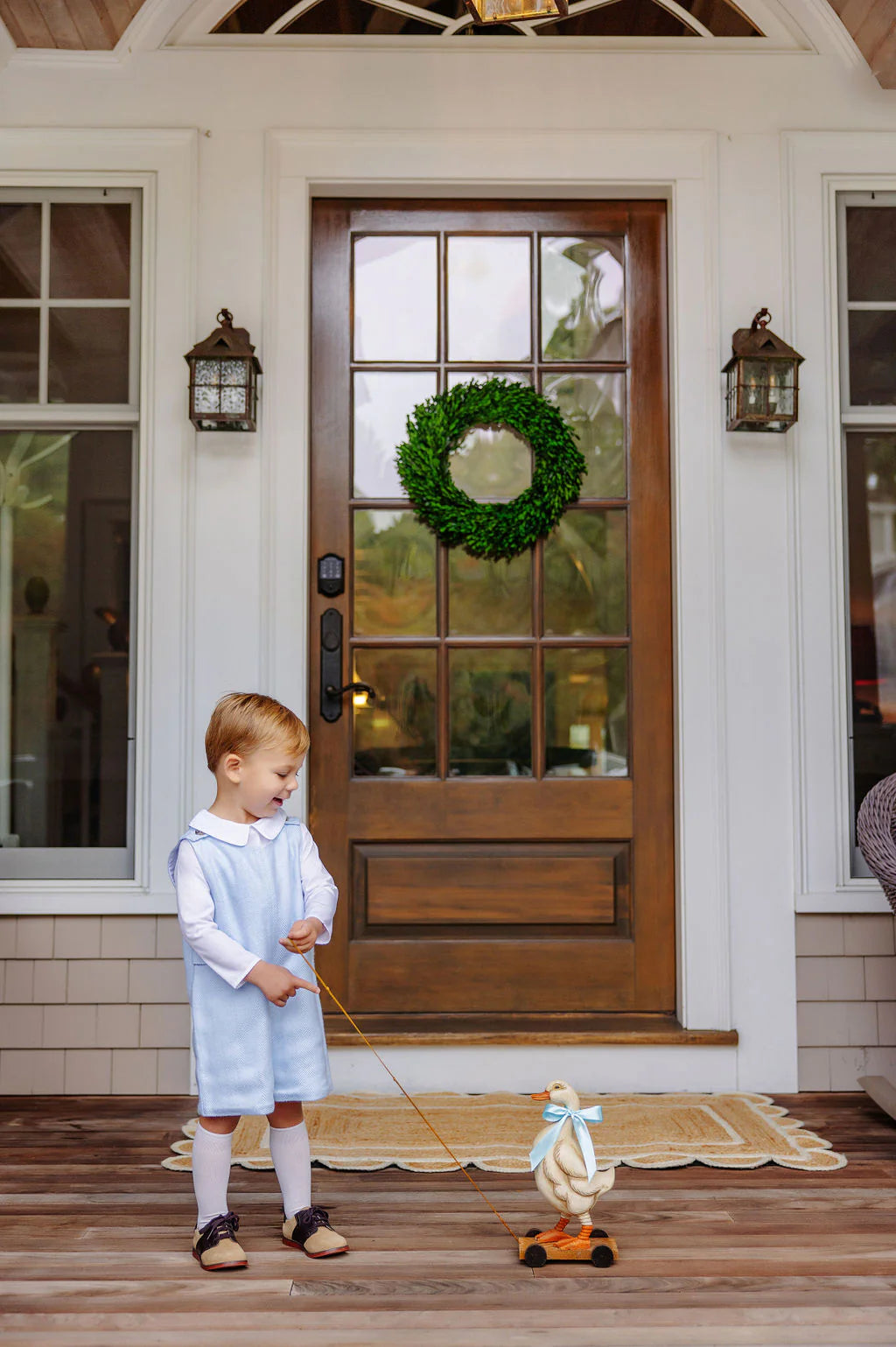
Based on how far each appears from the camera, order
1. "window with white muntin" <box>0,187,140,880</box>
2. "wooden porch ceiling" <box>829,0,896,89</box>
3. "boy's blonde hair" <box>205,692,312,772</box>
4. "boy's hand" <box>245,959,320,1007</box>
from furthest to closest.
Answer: "window with white muntin" <box>0,187,140,880</box> < "wooden porch ceiling" <box>829,0,896,89</box> < "boy's blonde hair" <box>205,692,312,772</box> < "boy's hand" <box>245,959,320,1007</box>

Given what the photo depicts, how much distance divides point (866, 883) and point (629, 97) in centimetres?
236

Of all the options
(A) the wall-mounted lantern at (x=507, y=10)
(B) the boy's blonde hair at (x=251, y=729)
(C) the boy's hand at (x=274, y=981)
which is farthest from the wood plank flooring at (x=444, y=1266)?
(A) the wall-mounted lantern at (x=507, y=10)

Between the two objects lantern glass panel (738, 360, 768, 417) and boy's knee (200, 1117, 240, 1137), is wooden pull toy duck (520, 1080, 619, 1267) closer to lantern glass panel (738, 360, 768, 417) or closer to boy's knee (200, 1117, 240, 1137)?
boy's knee (200, 1117, 240, 1137)

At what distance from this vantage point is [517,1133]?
2.63 metres

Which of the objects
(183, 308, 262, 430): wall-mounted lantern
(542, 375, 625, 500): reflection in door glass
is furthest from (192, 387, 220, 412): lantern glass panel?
(542, 375, 625, 500): reflection in door glass

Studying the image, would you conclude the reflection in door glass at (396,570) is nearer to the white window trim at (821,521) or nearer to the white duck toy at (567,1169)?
the white window trim at (821,521)

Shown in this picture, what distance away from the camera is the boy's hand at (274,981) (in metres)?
1.88

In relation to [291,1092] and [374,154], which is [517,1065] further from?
[374,154]

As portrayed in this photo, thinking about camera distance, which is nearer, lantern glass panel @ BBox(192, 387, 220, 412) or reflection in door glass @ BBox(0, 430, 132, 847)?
lantern glass panel @ BBox(192, 387, 220, 412)

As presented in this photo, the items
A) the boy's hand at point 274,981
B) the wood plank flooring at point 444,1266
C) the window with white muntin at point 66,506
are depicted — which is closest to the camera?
the wood plank flooring at point 444,1266

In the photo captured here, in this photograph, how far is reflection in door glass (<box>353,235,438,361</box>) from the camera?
326 cm

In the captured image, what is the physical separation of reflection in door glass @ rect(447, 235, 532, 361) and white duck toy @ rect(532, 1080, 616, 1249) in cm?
215

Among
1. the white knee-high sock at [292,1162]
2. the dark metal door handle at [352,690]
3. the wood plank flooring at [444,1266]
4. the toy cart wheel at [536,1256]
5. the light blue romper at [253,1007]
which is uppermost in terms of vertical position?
the dark metal door handle at [352,690]

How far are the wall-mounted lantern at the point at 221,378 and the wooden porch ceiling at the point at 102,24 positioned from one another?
2.84 ft
